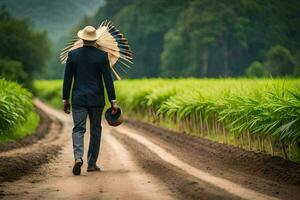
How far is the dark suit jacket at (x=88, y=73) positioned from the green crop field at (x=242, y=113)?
298 cm

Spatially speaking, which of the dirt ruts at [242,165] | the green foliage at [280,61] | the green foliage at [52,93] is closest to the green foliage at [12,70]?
the green foliage at [52,93]

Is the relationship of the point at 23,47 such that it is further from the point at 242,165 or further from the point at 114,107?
the point at 242,165

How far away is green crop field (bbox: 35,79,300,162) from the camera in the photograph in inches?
430

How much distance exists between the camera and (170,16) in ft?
284

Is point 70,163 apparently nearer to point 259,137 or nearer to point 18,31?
point 259,137

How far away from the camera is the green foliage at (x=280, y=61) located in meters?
58.3

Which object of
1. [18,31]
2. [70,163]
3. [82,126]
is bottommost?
[70,163]

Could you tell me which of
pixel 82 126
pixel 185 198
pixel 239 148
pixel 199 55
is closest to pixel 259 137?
pixel 239 148

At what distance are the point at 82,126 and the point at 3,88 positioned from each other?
9.63m

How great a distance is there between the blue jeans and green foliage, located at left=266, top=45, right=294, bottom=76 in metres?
48.9

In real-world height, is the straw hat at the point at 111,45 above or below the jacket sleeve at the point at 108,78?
above

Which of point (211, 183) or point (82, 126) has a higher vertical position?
point (82, 126)

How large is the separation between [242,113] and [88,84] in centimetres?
432

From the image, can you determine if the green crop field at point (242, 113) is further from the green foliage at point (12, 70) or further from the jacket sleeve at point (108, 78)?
the green foliage at point (12, 70)
